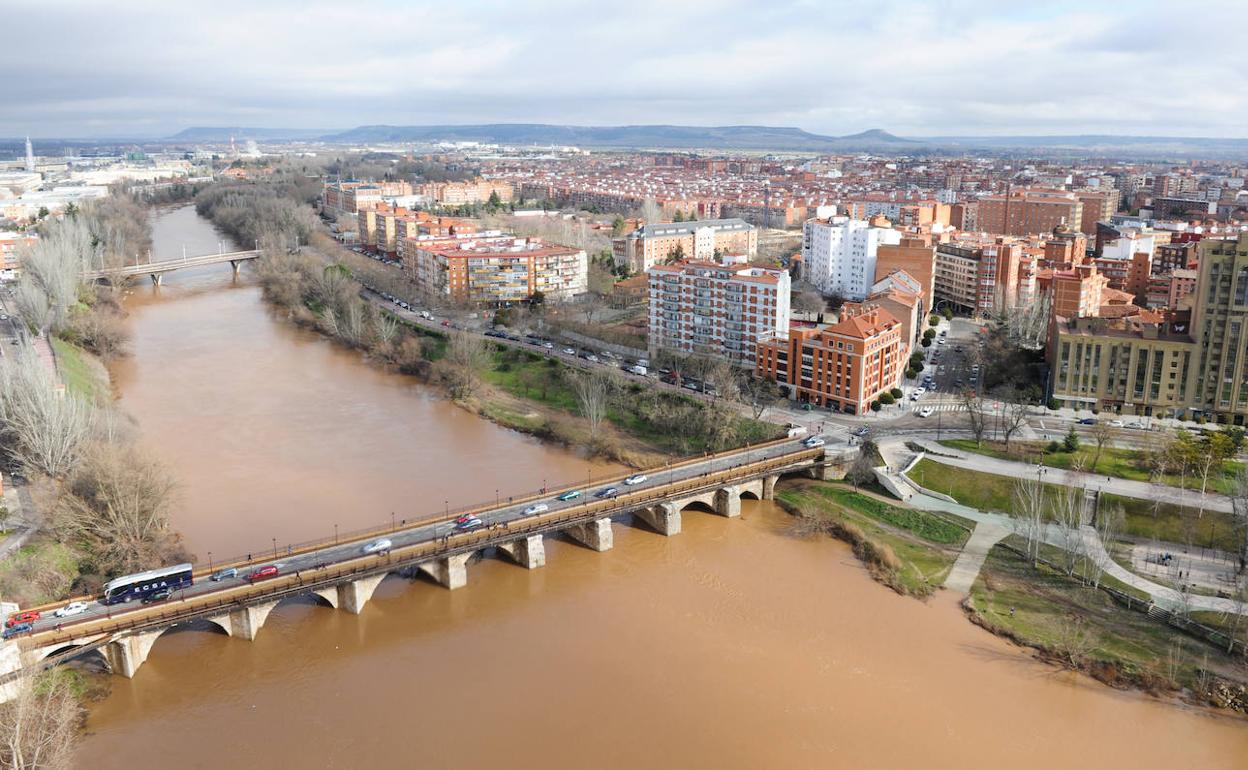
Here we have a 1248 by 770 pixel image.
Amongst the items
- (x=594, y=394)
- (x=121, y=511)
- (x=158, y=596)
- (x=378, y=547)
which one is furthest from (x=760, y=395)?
(x=158, y=596)

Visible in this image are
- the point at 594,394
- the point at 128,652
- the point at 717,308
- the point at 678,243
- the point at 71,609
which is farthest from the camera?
the point at 678,243

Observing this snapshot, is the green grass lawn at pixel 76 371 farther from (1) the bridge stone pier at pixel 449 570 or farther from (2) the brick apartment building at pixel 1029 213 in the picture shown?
(2) the brick apartment building at pixel 1029 213

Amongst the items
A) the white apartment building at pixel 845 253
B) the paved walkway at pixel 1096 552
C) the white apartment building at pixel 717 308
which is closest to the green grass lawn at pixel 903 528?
the paved walkway at pixel 1096 552

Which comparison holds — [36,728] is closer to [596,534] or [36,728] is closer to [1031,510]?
[596,534]

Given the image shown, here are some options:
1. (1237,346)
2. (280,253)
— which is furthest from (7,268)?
(1237,346)

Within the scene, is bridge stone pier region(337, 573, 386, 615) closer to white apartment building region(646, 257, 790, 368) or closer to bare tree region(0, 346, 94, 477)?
bare tree region(0, 346, 94, 477)

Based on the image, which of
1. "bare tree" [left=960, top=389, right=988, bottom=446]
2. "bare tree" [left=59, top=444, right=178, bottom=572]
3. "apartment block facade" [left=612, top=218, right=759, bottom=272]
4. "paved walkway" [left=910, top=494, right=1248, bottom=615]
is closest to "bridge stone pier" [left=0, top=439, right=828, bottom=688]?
"bare tree" [left=59, top=444, right=178, bottom=572]
